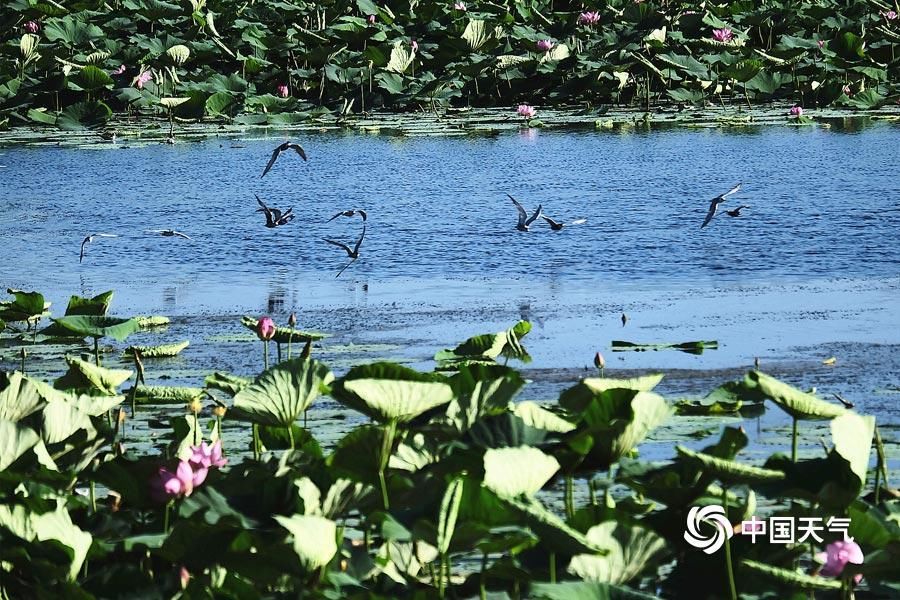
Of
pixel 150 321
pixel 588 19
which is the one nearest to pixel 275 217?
pixel 150 321

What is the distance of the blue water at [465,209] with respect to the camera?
18.7ft

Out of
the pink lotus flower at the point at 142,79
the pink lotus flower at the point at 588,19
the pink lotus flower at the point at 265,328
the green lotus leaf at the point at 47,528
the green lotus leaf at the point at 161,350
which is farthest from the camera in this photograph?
the pink lotus flower at the point at 588,19

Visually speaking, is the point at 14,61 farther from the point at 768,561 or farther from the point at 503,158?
the point at 768,561

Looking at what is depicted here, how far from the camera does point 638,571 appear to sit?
217cm

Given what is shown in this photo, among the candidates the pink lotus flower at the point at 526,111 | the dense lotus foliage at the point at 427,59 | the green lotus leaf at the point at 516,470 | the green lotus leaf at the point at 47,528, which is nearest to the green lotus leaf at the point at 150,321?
the green lotus leaf at the point at 47,528

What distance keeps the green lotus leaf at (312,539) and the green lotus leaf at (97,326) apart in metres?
1.80

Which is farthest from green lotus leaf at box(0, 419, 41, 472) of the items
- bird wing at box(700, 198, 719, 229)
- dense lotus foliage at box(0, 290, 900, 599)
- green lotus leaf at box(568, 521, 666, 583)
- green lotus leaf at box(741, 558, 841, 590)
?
bird wing at box(700, 198, 719, 229)

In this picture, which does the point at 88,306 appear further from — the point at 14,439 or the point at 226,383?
the point at 14,439

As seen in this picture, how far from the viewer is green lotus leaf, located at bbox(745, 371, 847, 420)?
8.33ft

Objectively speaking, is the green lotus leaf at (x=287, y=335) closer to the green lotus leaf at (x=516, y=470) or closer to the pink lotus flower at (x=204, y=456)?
the pink lotus flower at (x=204, y=456)

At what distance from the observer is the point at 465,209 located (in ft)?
23.0

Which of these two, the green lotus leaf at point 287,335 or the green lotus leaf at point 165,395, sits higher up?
the green lotus leaf at point 287,335

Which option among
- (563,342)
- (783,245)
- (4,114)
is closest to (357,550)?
(563,342)

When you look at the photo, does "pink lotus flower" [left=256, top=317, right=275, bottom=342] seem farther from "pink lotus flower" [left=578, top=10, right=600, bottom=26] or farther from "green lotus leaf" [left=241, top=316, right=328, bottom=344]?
"pink lotus flower" [left=578, top=10, right=600, bottom=26]
